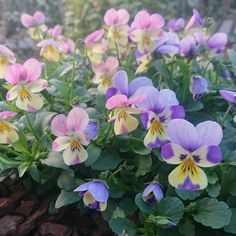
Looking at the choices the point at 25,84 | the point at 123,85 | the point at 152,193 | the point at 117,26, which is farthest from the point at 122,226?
the point at 117,26

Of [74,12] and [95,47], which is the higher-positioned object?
[95,47]

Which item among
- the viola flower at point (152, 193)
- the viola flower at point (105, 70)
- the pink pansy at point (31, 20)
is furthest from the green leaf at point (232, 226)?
the pink pansy at point (31, 20)

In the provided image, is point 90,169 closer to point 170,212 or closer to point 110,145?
point 110,145

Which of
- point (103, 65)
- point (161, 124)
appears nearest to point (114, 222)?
point (161, 124)

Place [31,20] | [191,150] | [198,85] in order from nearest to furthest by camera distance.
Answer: [191,150]
[198,85]
[31,20]

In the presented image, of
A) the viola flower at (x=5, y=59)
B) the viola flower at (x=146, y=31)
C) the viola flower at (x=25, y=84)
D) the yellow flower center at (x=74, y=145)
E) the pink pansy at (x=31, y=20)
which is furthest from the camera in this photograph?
the pink pansy at (x=31, y=20)

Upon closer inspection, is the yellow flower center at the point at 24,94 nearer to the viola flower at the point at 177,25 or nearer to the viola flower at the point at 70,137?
the viola flower at the point at 70,137

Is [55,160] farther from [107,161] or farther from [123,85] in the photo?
[123,85]
